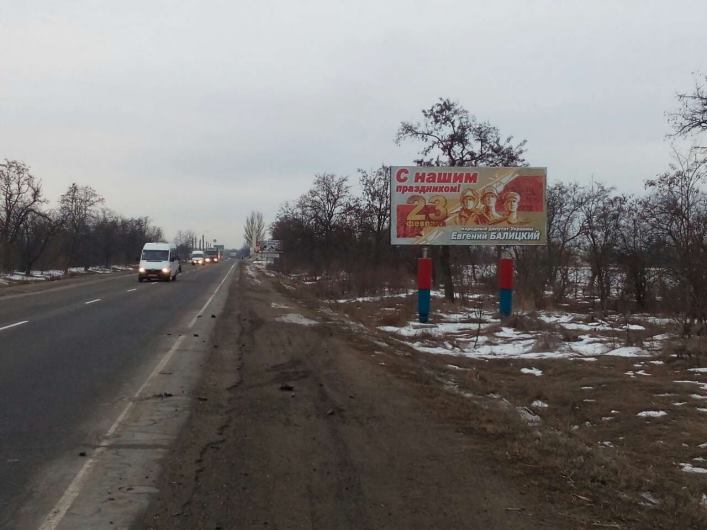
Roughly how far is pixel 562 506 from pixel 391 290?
29.2 metres

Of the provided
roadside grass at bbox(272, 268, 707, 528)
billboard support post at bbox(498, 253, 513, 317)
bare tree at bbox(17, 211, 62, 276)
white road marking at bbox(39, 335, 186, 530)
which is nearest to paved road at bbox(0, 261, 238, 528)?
white road marking at bbox(39, 335, 186, 530)

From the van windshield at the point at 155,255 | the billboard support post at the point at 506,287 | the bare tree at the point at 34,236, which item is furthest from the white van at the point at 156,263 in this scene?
the billboard support post at the point at 506,287

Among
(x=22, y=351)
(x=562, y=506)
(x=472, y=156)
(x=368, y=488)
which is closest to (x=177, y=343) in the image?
(x=22, y=351)

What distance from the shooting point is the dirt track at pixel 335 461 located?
15.1ft

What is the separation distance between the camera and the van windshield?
139 ft

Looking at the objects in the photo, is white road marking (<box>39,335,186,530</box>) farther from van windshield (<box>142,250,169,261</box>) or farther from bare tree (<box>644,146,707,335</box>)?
van windshield (<box>142,250,169,261</box>)

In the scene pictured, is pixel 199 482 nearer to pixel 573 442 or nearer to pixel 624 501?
pixel 624 501

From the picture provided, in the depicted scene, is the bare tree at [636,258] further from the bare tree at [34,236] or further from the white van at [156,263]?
the bare tree at [34,236]

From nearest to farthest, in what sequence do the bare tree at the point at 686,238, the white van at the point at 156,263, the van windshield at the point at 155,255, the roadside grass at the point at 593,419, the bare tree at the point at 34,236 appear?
the roadside grass at the point at 593,419 → the bare tree at the point at 686,238 → the white van at the point at 156,263 → the van windshield at the point at 155,255 → the bare tree at the point at 34,236

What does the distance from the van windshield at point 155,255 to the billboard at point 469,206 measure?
2452 centimetres

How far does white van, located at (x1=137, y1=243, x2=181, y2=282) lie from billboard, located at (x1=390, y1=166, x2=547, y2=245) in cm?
2411

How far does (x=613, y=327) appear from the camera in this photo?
18.7 metres

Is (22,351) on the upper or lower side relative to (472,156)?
lower

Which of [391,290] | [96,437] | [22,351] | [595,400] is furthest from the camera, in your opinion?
[391,290]
